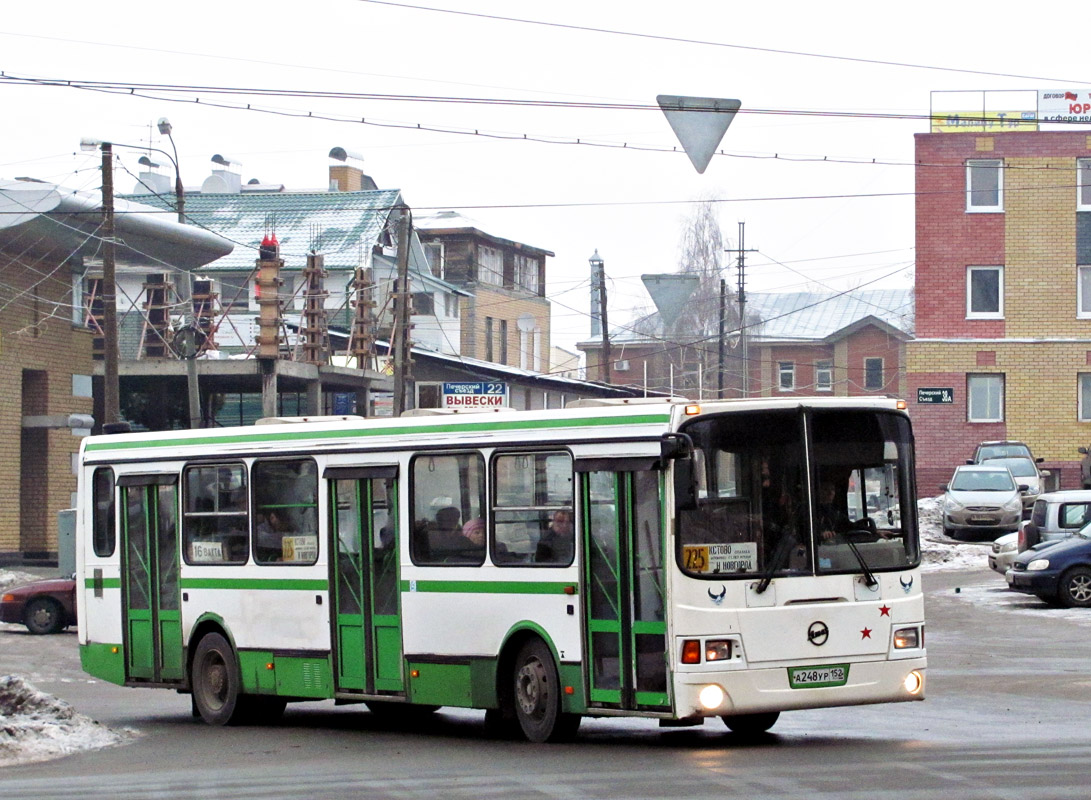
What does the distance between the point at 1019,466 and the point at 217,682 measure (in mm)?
32361

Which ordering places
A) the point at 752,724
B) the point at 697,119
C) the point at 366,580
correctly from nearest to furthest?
the point at 752,724, the point at 366,580, the point at 697,119

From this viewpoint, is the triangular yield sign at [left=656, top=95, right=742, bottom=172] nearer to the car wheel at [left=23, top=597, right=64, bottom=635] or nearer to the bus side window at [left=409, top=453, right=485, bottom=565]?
the bus side window at [left=409, top=453, right=485, bottom=565]

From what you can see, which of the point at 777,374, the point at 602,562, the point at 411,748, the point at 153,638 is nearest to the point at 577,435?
the point at 602,562

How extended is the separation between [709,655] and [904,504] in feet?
6.20

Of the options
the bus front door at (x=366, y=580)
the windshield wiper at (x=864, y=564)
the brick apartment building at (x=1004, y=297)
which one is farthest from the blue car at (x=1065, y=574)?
the brick apartment building at (x=1004, y=297)

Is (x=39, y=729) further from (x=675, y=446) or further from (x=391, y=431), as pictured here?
(x=675, y=446)

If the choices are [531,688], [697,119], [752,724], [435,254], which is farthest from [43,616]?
[435,254]

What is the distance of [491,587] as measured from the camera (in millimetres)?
12625

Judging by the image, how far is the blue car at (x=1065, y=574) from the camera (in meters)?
26.3

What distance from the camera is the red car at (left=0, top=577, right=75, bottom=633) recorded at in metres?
26.7

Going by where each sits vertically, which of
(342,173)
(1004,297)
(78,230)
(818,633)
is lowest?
(818,633)

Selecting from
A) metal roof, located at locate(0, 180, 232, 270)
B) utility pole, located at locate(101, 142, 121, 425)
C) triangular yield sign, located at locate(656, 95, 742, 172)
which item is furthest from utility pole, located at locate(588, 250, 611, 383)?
triangular yield sign, located at locate(656, 95, 742, 172)

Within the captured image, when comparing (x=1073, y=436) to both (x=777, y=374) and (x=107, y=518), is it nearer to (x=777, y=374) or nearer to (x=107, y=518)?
(x=107, y=518)

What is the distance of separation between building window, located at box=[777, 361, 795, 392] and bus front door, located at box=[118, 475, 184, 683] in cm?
8398
